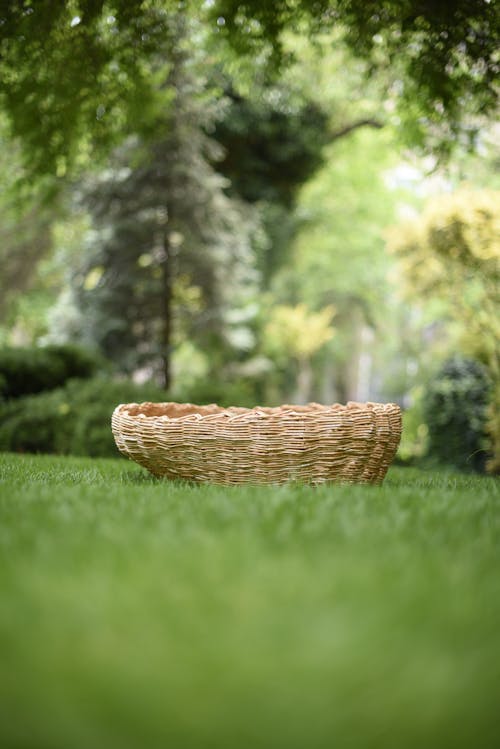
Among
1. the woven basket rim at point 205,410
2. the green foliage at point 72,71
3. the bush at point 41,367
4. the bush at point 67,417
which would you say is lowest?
the bush at point 67,417

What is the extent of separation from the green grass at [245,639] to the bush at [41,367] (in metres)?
7.12

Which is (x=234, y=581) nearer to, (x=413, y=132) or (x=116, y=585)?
(x=116, y=585)

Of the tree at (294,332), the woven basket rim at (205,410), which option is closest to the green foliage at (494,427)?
the woven basket rim at (205,410)

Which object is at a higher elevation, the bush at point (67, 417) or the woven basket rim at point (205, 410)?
the woven basket rim at point (205, 410)

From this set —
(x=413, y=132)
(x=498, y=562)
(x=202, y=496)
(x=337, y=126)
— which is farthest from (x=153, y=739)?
(x=337, y=126)

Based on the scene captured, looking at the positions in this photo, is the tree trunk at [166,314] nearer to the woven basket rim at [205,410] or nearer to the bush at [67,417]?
the bush at [67,417]

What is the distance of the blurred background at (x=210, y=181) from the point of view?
5.13 metres

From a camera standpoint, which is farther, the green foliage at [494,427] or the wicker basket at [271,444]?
the green foliage at [494,427]

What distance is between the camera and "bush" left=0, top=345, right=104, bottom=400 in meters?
8.70

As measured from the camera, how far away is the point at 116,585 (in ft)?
4.93

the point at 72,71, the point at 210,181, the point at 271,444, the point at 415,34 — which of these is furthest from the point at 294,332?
the point at 271,444

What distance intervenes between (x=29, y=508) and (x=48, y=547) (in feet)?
2.24

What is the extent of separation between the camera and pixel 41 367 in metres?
8.98

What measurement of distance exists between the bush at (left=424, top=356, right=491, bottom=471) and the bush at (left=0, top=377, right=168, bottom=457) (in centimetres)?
362
